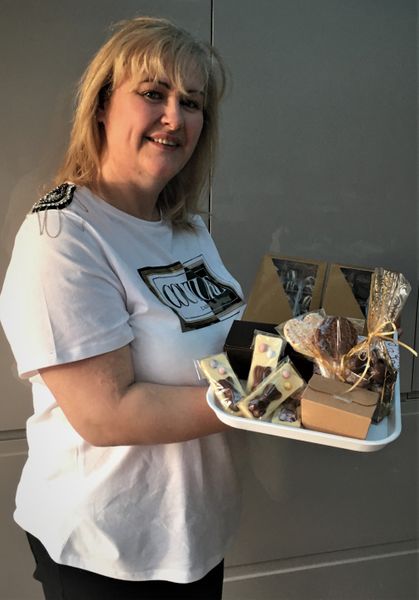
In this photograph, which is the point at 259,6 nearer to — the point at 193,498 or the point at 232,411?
the point at 232,411

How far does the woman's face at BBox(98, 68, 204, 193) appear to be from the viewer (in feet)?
3.77

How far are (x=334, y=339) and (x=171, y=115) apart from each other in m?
0.57

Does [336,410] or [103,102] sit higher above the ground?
[103,102]

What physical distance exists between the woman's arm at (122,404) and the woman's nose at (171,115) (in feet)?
1.55

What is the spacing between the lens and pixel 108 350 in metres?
1.02

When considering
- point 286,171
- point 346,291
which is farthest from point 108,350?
point 286,171

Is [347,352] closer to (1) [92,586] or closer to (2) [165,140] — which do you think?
(2) [165,140]

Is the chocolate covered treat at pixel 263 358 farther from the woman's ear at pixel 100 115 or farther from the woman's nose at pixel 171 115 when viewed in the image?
the woman's ear at pixel 100 115

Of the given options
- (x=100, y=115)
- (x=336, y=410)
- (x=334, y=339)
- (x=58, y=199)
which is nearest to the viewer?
(x=336, y=410)

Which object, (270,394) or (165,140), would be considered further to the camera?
(165,140)

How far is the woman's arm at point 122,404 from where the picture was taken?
3.34 feet

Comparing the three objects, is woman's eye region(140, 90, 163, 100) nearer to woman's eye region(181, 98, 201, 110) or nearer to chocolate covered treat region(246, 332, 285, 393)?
woman's eye region(181, 98, 201, 110)

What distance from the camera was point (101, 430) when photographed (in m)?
1.04

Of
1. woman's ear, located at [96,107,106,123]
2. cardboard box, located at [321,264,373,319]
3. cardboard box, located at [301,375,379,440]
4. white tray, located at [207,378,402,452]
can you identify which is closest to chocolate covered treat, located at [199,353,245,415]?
white tray, located at [207,378,402,452]
